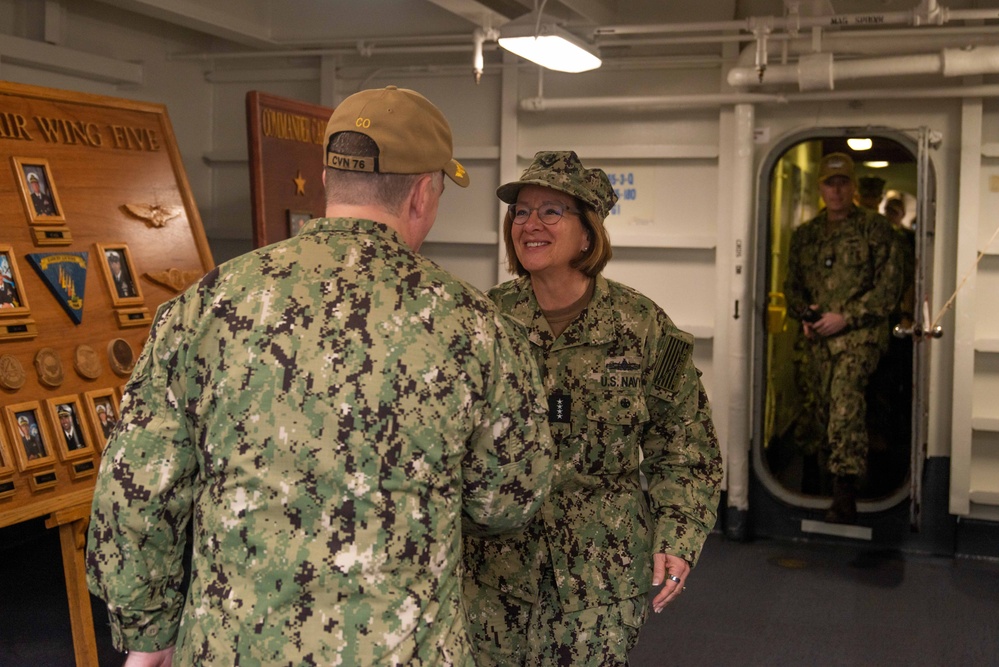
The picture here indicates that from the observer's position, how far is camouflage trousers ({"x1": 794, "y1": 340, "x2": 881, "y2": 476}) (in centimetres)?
590

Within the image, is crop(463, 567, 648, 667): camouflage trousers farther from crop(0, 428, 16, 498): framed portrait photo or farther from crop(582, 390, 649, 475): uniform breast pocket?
crop(0, 428, 16, 498): framed portrait photo

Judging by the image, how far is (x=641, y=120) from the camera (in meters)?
6.21

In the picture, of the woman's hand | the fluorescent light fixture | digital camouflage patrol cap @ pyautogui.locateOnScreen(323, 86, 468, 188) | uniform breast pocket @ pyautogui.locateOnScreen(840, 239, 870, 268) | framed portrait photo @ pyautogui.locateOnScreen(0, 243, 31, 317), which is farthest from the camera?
uniform breast pocket @ pyautogui.locateOnScreen(840, 239, 870, 268)

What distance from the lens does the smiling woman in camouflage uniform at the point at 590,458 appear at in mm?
2357

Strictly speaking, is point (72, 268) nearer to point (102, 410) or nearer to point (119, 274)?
point (119, 274)

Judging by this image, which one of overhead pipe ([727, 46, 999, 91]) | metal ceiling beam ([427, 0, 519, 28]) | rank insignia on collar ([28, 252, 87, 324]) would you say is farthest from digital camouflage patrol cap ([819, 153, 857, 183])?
rank insignia on collar ([28, 252, 87, 324])

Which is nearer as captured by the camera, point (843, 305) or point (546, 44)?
point (546, 44)

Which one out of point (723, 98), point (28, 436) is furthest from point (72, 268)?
point (723, 98)

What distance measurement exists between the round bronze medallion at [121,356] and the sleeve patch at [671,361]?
2452 mm

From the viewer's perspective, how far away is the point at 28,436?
3652mm

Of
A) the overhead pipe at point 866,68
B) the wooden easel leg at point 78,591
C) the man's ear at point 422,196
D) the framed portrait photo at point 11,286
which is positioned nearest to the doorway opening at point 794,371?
the overhead pipe at point 866,68

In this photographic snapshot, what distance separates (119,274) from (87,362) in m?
0.45

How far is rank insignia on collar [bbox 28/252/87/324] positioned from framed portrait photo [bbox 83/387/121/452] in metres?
0.29

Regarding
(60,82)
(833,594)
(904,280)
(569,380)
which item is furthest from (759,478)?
(60,82)
